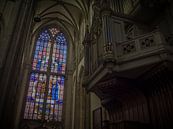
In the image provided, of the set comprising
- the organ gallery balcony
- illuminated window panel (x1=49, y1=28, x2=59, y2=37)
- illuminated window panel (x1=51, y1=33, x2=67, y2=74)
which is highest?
illuminated window panel (x1=49, y1=28, x2=59, y2=37)

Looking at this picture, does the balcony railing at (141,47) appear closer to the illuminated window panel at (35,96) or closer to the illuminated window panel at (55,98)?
the illuminated window panel at (55,98)

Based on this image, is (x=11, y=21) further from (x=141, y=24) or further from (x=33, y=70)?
(x=33, y=70)

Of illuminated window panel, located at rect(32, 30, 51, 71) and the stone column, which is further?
illuminated window panel, located at rect(32, 30, 51, 71)

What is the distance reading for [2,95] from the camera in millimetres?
6789

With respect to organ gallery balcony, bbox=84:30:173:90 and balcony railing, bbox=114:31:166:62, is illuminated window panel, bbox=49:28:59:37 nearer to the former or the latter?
organ gallery balcony, bbox=84:30:173:90

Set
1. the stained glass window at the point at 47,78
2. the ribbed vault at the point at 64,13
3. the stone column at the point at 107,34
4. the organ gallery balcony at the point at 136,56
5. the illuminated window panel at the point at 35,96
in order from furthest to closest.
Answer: the ribbed vault at the point at 64,13, the stained glass window at the point at 47,78, the illuminated window panel at the point at 35,96, the stone column at the point at 107,34, the organ gallery balcony at the point at 136,56

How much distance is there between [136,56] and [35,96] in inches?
561

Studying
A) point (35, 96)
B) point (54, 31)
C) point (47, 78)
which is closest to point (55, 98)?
point (35, 96)

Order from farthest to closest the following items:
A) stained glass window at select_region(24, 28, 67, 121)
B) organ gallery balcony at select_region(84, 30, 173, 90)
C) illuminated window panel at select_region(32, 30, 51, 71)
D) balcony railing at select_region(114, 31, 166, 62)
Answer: illuminated window panel at select_region(32, 30, 51, 71), stained glass window at select_region(24, 28, 67, 121), balcony railing at select_region(114, 31, 166, 62), organ gallery balcony at select_region(84, 30, 173, 90)

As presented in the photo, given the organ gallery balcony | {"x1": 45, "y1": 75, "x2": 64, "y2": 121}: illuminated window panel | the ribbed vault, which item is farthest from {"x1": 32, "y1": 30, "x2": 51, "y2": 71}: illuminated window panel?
the organ gallery balcony

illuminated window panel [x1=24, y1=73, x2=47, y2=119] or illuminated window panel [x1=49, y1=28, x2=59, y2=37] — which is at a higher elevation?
illuminated window panel [x1=49, y1=28, x2=59, y2=37]

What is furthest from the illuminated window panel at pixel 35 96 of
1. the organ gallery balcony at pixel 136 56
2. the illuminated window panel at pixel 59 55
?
the organ gallery balcony at pixel 136 56

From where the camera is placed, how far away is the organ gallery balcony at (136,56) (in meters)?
6.25

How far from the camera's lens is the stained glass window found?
1805 centimetres
